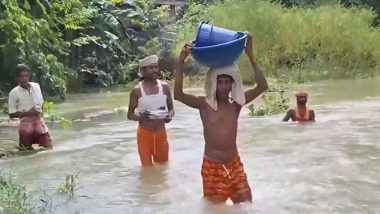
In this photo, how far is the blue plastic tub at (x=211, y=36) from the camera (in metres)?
5.70

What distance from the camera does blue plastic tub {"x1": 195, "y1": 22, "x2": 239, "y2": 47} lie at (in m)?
5.70

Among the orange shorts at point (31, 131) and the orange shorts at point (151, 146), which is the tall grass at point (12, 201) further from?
the orange shorts at point (31, 131)

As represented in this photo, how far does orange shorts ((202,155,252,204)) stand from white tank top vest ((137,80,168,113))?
207 cm

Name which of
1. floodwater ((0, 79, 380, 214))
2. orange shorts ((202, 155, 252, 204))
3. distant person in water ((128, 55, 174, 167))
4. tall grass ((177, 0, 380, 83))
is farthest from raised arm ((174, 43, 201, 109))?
tall grass ((177, 0, 380, 83))

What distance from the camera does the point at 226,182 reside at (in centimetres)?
594

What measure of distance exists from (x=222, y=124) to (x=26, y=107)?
4.43m

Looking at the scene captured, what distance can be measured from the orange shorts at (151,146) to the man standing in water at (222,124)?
6.49 ft

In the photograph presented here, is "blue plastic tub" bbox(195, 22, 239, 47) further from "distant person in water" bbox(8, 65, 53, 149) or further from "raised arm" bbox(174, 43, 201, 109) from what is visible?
"distant person in water" bbox(8, 65, 53, 149)

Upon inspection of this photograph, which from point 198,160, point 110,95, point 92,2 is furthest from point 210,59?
point 92,2

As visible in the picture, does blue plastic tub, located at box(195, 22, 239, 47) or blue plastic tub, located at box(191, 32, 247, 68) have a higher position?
blue plastic tub, located at box(195, 22, 239, 47)

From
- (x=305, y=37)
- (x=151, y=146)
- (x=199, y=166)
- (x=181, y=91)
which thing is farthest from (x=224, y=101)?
(x=305, y=37)

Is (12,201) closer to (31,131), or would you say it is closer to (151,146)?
(151,146)

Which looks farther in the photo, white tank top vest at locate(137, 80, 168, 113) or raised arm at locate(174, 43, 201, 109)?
white tank top vest at locate(137, 80, 168, 113)

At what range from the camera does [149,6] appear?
30.7 meters
